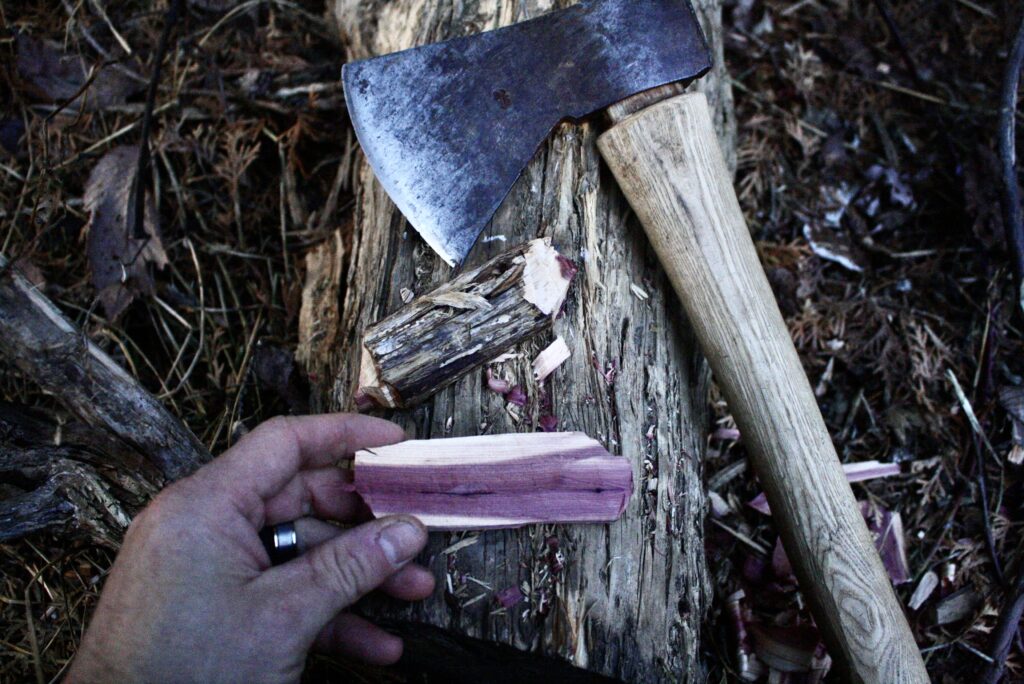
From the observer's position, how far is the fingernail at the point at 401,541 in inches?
66.6

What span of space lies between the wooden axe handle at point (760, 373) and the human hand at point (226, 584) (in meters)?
1.06

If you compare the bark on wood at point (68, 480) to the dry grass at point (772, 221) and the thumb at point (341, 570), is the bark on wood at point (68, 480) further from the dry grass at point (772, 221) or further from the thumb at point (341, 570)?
the thumb at point (341, 570)

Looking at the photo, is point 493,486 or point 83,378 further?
point 83,378

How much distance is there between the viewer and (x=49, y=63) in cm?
289

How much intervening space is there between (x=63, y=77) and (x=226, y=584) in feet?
8.12

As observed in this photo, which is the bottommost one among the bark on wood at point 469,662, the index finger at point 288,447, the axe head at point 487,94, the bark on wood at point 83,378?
the bark on wood at point 469,662

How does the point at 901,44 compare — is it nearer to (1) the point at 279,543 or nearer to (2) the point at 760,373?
(2) the point at 760,373

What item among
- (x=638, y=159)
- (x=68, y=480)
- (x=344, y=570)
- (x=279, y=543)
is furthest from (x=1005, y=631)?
(x=68, y=480)

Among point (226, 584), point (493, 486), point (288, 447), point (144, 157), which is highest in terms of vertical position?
point (144, 157)

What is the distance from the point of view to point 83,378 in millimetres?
2064

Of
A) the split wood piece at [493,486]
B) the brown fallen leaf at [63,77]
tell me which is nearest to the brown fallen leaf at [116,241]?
the brown fallen leaf at [63,77]

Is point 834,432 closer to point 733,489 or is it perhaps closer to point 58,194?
point 733,489

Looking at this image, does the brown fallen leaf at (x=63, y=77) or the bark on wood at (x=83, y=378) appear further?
the brown fallen leaf at (x=63, y=77)

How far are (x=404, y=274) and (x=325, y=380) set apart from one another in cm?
51
